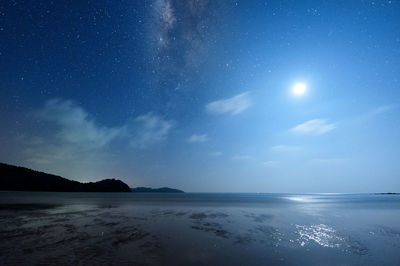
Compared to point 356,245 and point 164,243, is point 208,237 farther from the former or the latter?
point 356,245

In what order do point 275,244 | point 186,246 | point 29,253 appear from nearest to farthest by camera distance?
point 29,253, point 186,246, point 275,244

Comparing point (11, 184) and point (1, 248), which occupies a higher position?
point (11, 184)

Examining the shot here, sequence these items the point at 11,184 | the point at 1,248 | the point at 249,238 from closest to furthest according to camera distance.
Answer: the point at 1,248, the point at 249,238, the point at 11,184

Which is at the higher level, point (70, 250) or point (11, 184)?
point (11, 184)

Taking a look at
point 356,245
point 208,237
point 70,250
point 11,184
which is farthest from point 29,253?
point 11,184

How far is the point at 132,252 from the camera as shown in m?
11.7

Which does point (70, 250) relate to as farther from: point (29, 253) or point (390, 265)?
point (390, 265)

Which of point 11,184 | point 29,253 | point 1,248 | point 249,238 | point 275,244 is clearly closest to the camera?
point 29,253

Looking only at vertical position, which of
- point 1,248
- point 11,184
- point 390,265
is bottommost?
point 390,265

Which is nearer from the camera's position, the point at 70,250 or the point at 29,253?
the point at 29,253

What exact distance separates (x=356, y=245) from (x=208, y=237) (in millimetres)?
10358

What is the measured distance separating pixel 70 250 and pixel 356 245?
18.2 meters

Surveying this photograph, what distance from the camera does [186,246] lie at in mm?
13852

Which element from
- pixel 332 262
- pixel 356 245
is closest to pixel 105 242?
pixel 332 262
